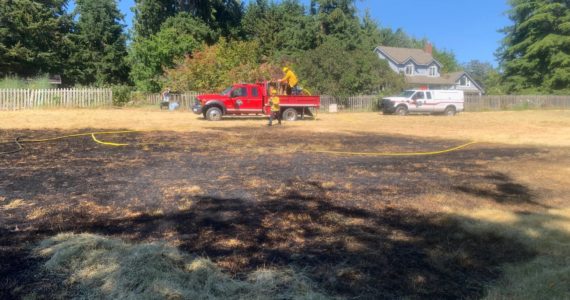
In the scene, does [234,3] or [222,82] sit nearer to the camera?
[222,82]

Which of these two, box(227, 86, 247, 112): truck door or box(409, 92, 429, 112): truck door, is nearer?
box(227, 86, 247, 112): truck door

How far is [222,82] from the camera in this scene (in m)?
31.7

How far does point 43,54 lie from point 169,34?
11.9 meters

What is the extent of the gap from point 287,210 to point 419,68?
6532cm

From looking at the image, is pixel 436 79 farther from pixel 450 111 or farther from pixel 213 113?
pixel 213 113

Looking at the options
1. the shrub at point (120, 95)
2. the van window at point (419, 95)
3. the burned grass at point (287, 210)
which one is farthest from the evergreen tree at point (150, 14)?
the burned grass at point (287, 210)

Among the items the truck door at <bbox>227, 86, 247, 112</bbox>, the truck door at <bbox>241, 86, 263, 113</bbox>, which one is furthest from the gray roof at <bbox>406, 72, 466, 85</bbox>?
the truck door at <bbox>227, 86, 247, 112</bbox>

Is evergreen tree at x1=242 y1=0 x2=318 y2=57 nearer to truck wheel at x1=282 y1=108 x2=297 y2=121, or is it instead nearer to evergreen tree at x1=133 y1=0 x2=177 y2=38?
evergreen tree at x1=133 y1=0 x2=177 y2=38

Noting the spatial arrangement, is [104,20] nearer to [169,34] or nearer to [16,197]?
[169,34]

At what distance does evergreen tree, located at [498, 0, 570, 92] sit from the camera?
160 feet

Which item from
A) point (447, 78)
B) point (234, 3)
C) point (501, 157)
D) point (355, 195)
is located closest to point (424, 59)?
point (447, 78)

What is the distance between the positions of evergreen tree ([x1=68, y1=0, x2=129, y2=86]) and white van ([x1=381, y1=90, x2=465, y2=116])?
100 ft

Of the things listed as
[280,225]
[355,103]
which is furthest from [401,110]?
[280,225]

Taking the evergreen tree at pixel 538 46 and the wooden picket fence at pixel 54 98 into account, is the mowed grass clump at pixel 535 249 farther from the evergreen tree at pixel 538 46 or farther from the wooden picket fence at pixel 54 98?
the evergreen tree at pixel 538 46
